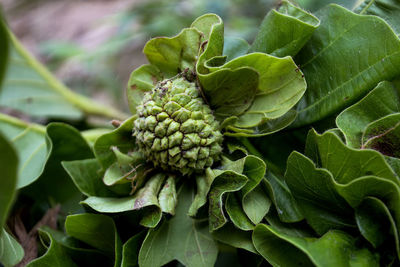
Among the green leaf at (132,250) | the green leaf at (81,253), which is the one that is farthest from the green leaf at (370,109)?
the green leaf at (81,253)

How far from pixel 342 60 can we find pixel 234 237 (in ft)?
1.03

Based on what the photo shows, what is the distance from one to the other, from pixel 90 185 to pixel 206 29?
329 millimetres

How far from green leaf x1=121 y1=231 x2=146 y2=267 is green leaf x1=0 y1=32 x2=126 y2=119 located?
572 millimetres

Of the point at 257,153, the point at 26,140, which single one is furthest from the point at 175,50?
the point at 26,140

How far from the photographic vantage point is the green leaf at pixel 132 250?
2.03 ft

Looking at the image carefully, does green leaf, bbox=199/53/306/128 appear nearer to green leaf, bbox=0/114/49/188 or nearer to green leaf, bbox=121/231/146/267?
green leaf, bbox=121/231/146/267

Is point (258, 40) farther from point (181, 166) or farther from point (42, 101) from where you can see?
point (42, 101)

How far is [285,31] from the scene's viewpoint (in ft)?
2.05

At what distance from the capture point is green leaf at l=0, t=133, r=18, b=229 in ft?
1.41

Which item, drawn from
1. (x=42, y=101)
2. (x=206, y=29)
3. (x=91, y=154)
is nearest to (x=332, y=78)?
(x=206, y=29)

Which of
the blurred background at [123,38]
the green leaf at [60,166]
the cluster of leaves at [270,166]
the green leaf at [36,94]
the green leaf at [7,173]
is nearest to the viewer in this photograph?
the green leaf at [7,173]

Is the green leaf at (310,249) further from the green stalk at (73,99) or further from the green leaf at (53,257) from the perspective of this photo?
the green stalk at (73,99)

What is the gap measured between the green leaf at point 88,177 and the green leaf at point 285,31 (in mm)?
348

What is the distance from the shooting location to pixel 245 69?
1.94 feet
